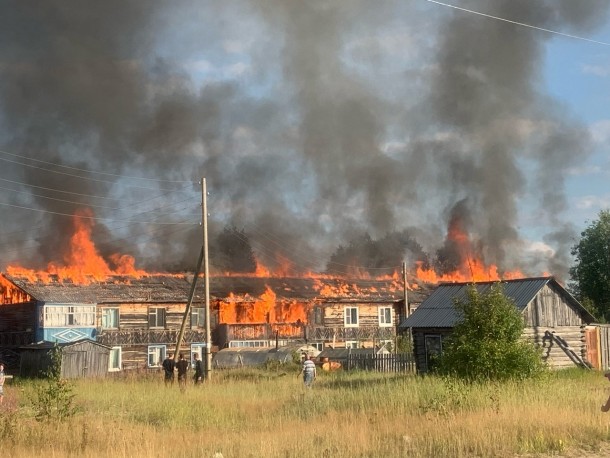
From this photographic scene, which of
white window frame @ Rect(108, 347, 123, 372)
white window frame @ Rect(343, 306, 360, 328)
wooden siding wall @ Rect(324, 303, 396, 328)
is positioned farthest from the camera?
white window frame @ Rect(343, 306, 360, 328)

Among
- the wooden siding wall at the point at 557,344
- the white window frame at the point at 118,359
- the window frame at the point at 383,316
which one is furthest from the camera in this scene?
the window frame at the point at 383,316

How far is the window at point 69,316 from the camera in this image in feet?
138

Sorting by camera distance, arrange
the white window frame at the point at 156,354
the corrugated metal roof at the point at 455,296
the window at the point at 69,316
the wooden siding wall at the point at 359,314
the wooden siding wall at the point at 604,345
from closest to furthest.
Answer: the corrugated metal roof at the point at 455,296 → the wooden siding wall at the point at 604,345 → the window at the point at 69,316 → the white window frame at the point at 156,354 → the wooden siding wall at the point at 359,314

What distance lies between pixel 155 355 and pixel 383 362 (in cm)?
1713

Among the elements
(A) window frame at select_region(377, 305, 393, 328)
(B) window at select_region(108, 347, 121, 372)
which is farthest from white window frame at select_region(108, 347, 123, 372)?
(A) window frame at select_region(377, 305, 393, 328)

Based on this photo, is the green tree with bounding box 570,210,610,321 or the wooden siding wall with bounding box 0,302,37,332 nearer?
the wooden siding wall with bounding box 0,302,37,332

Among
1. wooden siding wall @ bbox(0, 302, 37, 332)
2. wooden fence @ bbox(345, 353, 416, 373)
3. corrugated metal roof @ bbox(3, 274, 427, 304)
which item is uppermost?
corrugated metal roof @ bbox(3, 274, 427, 304)

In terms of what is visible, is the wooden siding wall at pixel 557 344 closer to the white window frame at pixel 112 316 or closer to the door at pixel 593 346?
the door at pixel 593 346

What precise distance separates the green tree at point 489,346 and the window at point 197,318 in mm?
27935

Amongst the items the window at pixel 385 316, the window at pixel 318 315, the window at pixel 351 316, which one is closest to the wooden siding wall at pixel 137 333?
the window at pixel 318 315

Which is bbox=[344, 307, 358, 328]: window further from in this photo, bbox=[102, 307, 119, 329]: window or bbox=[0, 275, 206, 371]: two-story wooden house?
bbox=[102, 307, 119, 329]: window

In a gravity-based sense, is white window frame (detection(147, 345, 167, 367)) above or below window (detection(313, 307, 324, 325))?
below

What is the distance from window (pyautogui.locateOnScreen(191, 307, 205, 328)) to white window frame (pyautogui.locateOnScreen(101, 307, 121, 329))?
17.2 feet

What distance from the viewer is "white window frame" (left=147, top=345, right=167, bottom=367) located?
1822 inches
